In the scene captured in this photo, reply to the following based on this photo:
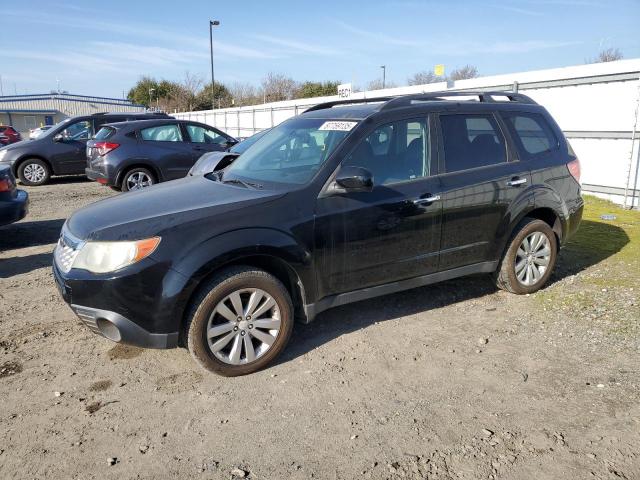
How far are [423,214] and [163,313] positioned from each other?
2150mm

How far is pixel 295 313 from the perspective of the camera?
3.95m

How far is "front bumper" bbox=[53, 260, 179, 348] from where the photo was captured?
10.8 feet

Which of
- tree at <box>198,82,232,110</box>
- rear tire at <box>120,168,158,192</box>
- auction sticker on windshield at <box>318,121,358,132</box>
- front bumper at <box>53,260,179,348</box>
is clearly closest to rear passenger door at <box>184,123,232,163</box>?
rear tire at <box>120,168,158,192</box>

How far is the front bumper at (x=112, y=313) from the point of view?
329cm

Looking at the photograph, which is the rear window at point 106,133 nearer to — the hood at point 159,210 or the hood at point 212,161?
the hood at point 212,161

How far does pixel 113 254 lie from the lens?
333 centimetres

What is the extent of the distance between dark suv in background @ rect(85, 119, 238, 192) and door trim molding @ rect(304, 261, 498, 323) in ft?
25.0

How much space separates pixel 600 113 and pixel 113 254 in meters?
9.35

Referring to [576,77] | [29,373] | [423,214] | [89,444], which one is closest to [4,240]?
[29,373]

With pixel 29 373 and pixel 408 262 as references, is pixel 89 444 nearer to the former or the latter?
pixel 29 373

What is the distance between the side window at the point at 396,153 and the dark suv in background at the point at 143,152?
7.50m

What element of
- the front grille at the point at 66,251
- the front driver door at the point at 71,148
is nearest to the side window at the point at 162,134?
the front driver door at the point at 71,148

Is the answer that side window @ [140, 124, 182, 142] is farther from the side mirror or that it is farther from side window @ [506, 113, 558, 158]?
the side mirror

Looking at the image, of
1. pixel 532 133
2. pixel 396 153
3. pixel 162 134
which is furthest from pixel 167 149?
pixel 532 133
